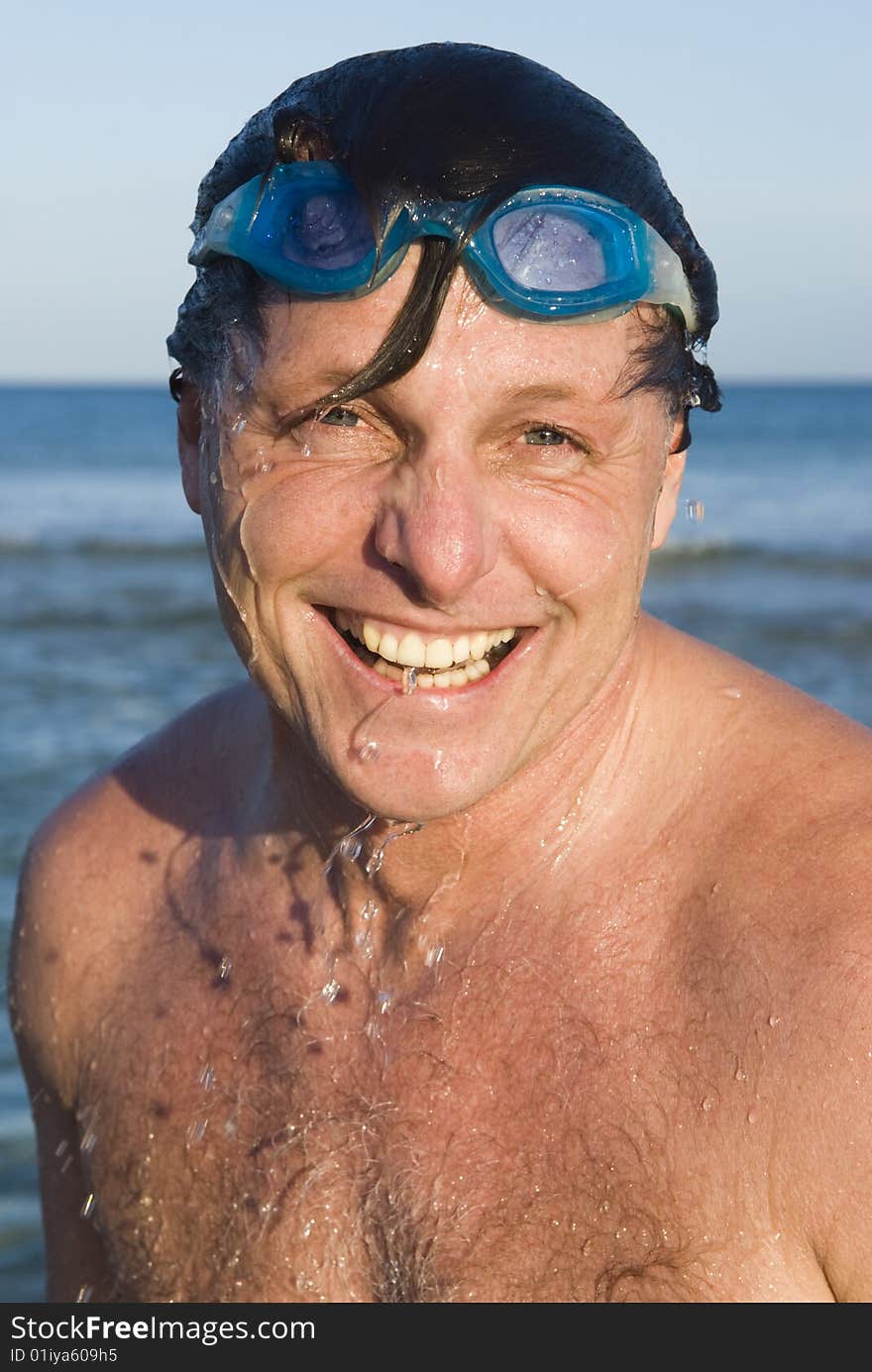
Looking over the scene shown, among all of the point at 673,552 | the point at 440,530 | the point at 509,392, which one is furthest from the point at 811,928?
the point at 673,552

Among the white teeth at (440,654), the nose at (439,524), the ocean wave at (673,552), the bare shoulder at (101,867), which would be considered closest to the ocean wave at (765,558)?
the ocean wave at (673,552)

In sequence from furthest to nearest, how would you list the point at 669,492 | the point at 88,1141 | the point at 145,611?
the point at 145,611
the point at 88,1141
the point at 669,492

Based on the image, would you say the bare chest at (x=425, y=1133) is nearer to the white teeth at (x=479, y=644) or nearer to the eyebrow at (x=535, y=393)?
the white teeth at (x=479, y=644)

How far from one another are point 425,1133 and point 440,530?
3.41 ft

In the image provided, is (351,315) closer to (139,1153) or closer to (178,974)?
(178,974)

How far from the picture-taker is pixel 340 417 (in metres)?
2.53

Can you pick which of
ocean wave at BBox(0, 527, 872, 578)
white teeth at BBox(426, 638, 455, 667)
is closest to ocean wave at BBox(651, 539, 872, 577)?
ocean wave at BBox(0, 527, 872, 578)

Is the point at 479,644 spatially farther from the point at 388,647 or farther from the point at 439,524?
the point at 439,524

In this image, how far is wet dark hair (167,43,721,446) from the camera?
242cm

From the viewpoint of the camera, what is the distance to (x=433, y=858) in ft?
9.64

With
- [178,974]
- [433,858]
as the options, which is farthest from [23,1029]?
[433,858]

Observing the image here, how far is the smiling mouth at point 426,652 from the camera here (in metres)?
Answer: 2.60

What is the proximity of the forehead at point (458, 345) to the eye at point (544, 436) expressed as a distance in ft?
0.22

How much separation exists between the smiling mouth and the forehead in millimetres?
372
